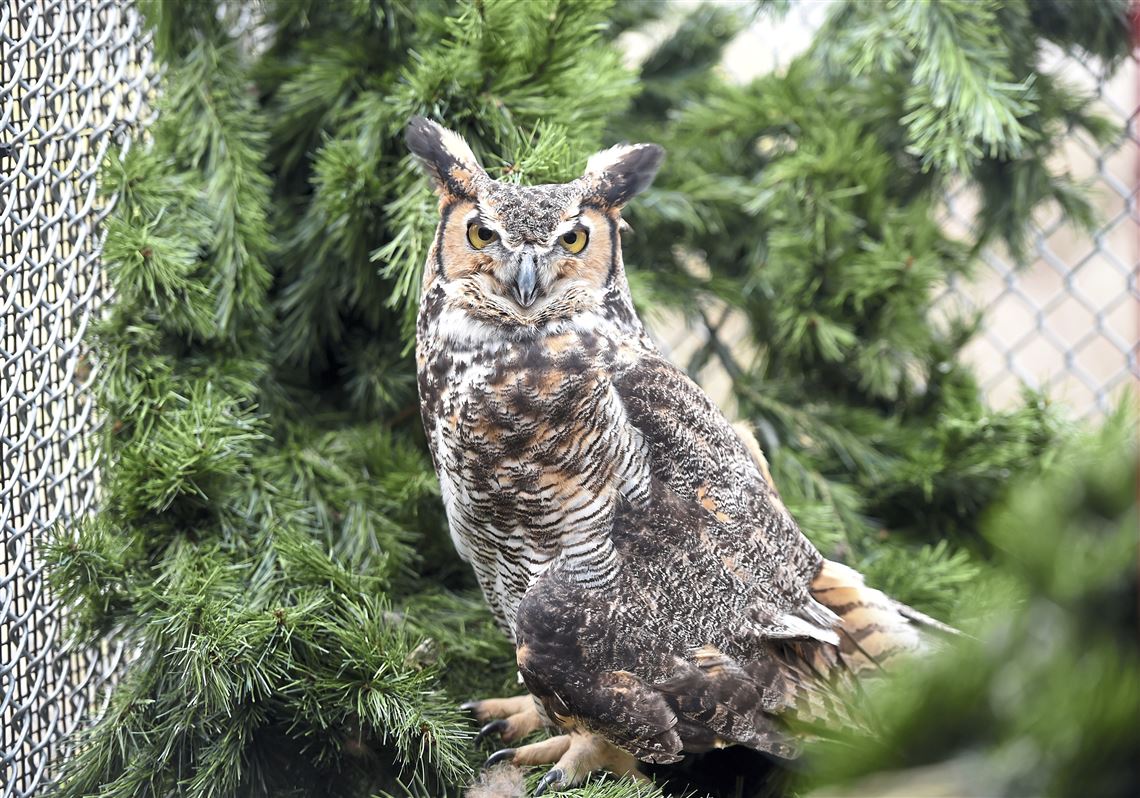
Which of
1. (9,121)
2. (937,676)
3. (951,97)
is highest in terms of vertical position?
(951,97)

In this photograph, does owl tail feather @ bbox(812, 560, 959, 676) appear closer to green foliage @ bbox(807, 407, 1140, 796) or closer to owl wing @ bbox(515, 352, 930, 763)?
owl wing @ bbox(515, 352, 930, 763)

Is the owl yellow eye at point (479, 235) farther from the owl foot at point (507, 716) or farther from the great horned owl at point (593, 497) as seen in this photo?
the owl foot at point (507, 716)

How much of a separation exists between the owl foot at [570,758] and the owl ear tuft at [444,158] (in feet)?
2.08

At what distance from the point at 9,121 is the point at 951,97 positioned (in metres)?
1.30

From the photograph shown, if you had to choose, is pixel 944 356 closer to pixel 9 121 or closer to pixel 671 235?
pixel 671 235

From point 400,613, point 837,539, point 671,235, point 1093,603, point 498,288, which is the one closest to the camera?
point 1093,603

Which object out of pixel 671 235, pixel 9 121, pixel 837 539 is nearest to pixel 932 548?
pixel 837 539

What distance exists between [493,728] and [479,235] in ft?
2.00

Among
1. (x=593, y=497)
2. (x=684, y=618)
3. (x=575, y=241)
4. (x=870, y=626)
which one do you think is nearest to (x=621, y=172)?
(x=575, y=241)

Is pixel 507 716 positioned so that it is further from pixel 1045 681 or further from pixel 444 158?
pixel 1045 681

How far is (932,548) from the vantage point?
1.58 meters

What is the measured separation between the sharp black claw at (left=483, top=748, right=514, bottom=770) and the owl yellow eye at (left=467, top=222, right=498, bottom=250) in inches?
23.2

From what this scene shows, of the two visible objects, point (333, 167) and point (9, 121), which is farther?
point (333, 167)

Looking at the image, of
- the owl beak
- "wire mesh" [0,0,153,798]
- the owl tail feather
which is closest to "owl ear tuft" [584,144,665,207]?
the owl beak
